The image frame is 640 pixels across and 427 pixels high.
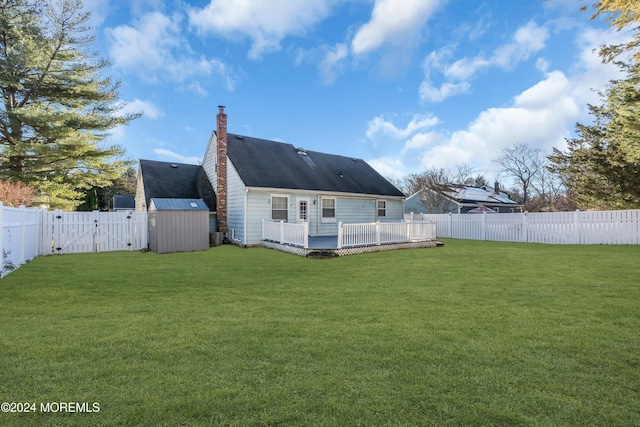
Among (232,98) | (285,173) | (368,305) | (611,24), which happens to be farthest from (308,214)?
(611,24)

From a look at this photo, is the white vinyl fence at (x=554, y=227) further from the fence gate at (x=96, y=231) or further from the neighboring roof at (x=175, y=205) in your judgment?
the fence gate at (x=96, y=231)

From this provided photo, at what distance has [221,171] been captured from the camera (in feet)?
47.8

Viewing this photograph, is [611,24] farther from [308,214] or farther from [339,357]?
[308,214]

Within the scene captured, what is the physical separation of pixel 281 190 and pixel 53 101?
44.0 ft

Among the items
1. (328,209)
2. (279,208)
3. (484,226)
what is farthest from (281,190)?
(484,226)

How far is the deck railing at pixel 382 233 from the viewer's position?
10898 mm

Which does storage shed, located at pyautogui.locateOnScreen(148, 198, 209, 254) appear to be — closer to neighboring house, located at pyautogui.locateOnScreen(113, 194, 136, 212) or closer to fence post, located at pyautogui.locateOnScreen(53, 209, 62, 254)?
fence post, located at pyautogui.locateOnScreen(53, 209, 62, 254)

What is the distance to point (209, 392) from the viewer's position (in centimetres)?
231

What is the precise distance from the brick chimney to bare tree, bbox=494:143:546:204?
3479 cm

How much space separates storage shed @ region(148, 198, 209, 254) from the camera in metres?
11.7

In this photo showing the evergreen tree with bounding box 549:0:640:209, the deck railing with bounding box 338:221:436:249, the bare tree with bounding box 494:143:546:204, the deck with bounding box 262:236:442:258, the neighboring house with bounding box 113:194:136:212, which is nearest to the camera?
the deck with bounding box 262:236:442:258

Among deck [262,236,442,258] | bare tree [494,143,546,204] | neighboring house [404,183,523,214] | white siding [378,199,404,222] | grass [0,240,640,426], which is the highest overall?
bare tree [494,143,546,204]

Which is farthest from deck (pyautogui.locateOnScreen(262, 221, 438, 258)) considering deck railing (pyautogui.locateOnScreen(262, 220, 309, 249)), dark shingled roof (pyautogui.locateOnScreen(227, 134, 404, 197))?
dark shingled roof (pyautogui.locateOnScreen(227, 134, 404, 197))

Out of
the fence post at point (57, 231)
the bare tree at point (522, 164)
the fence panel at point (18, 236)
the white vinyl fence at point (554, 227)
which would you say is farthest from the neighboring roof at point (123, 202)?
the bare tree at point (522, 164)
